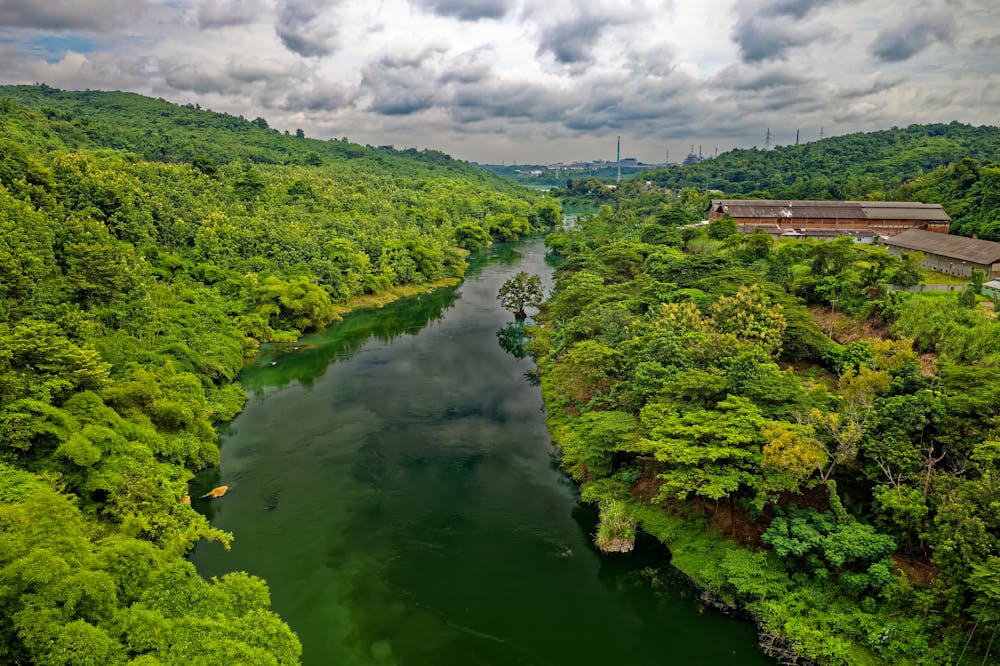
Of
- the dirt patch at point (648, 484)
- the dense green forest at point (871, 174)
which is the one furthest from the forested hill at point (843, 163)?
the dirt patch at point (648, 484)

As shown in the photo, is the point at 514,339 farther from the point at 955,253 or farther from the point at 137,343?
the point at 955,253

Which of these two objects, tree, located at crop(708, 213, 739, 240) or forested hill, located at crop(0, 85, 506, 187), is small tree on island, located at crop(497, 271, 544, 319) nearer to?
tree, located at crop(708, 213, 739, 240)

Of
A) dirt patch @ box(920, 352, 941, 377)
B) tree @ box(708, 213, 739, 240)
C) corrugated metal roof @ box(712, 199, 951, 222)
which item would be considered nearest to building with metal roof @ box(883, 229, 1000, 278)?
dirt patch @ box(920, 352, 941, 377)

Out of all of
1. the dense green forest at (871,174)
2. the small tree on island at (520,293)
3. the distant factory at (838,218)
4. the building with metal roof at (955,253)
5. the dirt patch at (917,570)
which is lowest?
the dirt patch at (917,570)

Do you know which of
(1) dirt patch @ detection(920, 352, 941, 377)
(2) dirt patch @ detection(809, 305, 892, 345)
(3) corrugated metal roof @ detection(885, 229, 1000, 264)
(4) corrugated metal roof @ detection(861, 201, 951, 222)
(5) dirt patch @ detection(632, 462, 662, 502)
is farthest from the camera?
(4) corrugated metal roof @ detection(861, 201, 951, 222)

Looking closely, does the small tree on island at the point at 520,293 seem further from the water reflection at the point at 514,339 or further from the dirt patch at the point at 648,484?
the dirt patch at the point at 648,484

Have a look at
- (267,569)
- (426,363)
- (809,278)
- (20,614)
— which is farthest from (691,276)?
(20,614)
